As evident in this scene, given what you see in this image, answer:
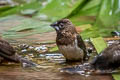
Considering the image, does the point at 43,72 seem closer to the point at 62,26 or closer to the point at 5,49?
the point at 5,49

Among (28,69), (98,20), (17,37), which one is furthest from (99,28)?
(28,69)

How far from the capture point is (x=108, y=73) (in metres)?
4.38

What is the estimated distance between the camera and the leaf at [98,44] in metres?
→ 5.11

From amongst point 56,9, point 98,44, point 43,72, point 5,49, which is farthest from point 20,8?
point 43,72

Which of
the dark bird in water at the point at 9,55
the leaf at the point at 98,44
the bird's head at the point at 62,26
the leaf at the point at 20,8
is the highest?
the leaf at the point at 20,8

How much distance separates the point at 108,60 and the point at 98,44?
0.93 metres

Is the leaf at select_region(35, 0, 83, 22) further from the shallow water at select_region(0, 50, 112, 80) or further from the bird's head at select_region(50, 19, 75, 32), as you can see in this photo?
the shallow water at select_region(0, 50, 112, 80)

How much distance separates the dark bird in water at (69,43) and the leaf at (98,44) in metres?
0.17

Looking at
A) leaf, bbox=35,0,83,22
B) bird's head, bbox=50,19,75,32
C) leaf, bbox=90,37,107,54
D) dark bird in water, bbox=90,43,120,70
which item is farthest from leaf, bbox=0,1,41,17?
dark bird in water, bbox=90,43,120,70

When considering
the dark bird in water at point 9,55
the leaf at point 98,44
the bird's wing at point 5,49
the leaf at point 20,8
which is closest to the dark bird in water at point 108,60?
the leaf at point 98,44

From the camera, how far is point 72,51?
4926 mm

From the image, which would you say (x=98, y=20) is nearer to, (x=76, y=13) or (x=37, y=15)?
(x=76, y=13)

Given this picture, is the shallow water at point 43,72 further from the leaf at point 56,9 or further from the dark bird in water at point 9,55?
the leaf at point 56,9

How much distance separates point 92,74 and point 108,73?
145 mm
